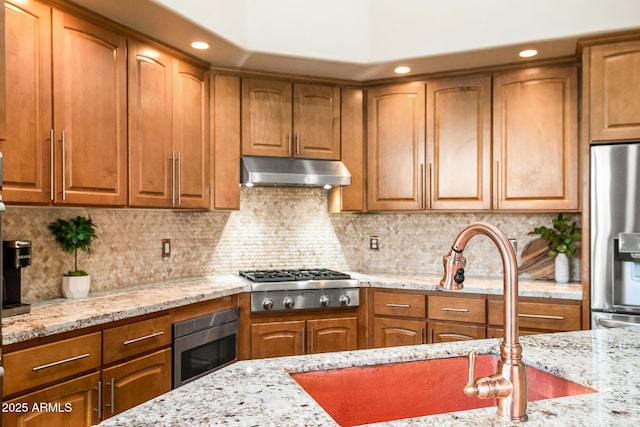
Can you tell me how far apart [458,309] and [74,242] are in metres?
2.30

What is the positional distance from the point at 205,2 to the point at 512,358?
8.43ft

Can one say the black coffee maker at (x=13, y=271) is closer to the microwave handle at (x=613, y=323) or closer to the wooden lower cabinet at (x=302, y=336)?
the wooden lower cabinet at (x=302, y=336)

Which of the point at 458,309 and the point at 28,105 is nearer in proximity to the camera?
the point at 28,105

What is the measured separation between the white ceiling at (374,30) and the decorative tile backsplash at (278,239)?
1091 mm

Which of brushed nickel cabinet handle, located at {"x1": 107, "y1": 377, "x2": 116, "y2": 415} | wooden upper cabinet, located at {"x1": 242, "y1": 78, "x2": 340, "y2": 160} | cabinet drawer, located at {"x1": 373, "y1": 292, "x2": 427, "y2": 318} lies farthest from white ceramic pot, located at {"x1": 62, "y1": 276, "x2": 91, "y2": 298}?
cabinet drawer, located at {"x1": 373, "y1": 292, "x2": 427, "y2": 318}

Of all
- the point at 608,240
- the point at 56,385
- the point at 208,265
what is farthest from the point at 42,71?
the point at 608,240

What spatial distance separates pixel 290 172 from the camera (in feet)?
11.2

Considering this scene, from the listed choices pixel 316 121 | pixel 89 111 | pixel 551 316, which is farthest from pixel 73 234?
pixel 551 316

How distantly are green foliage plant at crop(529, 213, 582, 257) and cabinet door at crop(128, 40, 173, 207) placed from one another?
2552mm

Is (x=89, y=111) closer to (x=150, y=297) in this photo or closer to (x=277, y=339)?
(x=150, y=297)

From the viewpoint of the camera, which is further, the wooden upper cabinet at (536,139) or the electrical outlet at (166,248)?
the electrical outlet at (166,248)

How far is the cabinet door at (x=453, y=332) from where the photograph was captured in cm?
303

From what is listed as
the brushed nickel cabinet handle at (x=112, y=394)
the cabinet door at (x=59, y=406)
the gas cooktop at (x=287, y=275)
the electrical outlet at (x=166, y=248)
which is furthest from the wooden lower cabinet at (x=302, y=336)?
the cabinet door at (x=59, y=406)

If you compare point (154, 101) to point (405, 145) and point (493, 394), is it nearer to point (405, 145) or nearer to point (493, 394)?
point (405, 145)
